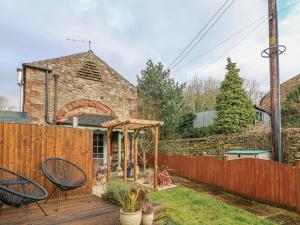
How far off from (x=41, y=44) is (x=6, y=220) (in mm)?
13337

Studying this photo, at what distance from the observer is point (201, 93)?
24.6 metres

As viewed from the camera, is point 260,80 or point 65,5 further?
point 260,80

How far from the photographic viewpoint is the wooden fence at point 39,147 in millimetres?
5043

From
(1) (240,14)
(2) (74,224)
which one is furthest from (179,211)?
(1) (240,14)

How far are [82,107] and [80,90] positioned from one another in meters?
0.96

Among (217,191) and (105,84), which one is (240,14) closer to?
(217,191)

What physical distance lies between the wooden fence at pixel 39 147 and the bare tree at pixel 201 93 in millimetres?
17776

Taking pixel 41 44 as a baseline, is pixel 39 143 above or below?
below

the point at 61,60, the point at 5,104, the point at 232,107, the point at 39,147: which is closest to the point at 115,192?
Answer: the point at 39,147

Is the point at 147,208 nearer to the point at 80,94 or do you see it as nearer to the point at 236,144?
the point at 236,144

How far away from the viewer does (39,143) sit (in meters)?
5.49

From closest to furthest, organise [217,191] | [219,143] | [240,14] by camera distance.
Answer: [217,191] → [240,14] → [219,143]

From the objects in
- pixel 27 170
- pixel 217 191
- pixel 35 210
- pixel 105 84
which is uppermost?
pixel 105 84

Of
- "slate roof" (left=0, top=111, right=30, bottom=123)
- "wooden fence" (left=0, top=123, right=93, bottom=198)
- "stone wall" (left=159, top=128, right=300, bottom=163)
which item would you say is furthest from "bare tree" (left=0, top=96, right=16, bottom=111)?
"wooden fence" (left=0, top=123, right=93, bottom=198)
